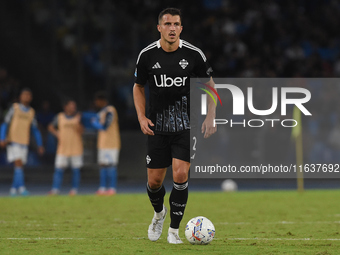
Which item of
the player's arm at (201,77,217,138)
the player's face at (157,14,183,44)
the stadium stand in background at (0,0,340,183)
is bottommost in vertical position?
the player's arm at (201,77,217,138)

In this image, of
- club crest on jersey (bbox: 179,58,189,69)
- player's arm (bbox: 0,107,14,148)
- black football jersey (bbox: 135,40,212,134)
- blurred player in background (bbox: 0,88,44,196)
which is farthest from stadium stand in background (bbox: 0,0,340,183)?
club crest on jersey (bbox: 179,58,189,69)

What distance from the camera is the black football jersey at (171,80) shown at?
6.92 meters

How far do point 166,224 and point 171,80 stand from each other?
→ 9.90 feet

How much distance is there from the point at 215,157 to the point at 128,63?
413cm

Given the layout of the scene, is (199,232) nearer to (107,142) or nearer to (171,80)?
(171,80)

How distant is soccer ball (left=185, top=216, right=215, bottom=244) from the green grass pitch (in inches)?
3.6

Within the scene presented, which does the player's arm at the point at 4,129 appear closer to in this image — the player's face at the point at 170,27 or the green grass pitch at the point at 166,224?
the green grass pitch at the point at 166,224

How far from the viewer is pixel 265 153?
15.6 m

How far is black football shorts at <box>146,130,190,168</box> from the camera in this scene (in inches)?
273

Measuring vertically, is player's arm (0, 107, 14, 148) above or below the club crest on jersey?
below

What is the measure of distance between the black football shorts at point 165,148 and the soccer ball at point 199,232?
2.27 ft

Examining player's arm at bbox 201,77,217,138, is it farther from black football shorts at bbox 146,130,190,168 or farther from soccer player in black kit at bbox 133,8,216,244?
black football shorts at bbox 146,130,190,168

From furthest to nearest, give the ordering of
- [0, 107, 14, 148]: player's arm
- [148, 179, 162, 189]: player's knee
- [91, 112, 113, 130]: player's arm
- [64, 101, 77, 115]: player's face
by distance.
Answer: [64, 101, 77, 115]: player's face → [91, 112, 113, 130]: player's arm → [0, 107, 14, 148]: player's arm → [148, 179, 162, 189]: player's knee

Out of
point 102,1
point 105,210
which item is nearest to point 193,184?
point 102,1
